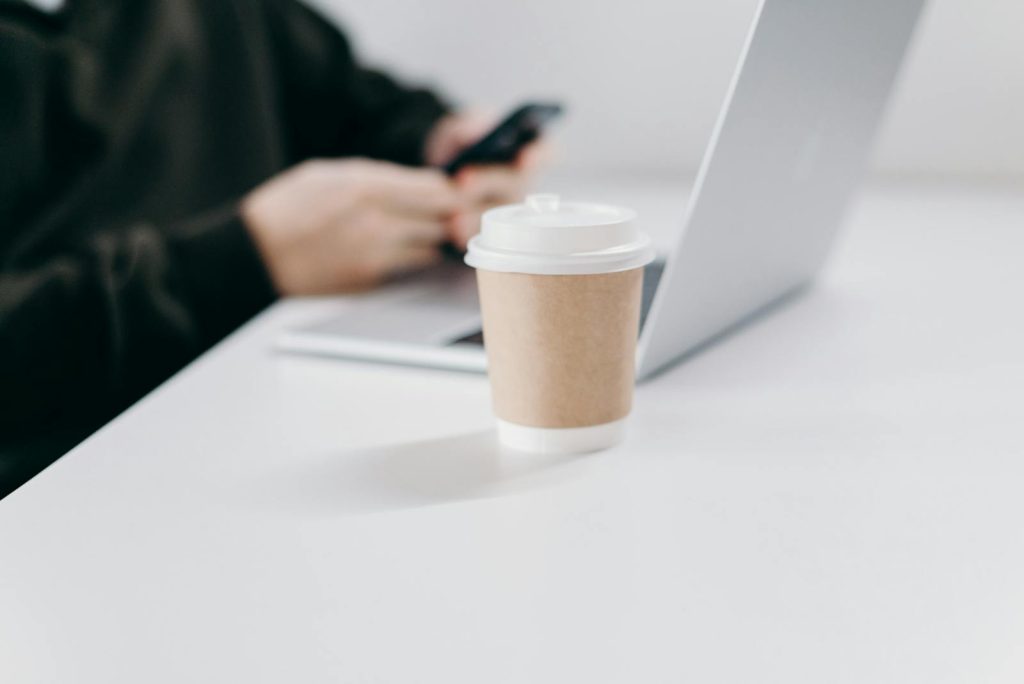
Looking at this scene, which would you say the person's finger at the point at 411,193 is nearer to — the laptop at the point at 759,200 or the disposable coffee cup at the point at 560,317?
the laptop at the point at 759,200

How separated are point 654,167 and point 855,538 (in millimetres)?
1314

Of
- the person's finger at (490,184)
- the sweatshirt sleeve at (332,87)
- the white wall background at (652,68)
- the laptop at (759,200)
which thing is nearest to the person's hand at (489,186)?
the person's finger at (490,184)

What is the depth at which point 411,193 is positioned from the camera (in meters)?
0.98

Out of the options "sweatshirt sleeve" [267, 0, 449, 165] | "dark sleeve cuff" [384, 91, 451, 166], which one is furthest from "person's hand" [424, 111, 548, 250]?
"sweatshirt sleeve" [267, 0, 449, 165]

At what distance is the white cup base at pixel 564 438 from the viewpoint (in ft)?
1.71

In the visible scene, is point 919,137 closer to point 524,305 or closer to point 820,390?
point 820,390

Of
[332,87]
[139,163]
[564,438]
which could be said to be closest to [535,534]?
[564,438]

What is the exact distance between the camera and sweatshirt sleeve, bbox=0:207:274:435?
822 millimetres

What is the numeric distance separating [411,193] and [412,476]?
20.8 inches

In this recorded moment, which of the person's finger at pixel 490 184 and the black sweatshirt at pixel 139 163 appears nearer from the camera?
the black sweatshirt at pixel 139 163

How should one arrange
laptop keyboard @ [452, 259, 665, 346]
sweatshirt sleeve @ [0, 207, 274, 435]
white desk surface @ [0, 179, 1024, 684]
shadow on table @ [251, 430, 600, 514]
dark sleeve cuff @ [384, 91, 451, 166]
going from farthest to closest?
dark sleeve cuff @ [384, 91, 451, 166] → sweatshirt sleeve @ [0, 207, 274, 435] → laptop keyboard @ [452, 259, 665, 346] → shadow on table @ [251, 430, 600, 514] → white desk surface @ [0, 179, 1024, 684]

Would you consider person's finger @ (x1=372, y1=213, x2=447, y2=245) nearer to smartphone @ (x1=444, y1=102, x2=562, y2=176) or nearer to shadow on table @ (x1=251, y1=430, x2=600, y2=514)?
smartphone @ (x1=444, y1=102, x2=562, y2=176)

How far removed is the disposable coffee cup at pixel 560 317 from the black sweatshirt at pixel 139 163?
0.48m

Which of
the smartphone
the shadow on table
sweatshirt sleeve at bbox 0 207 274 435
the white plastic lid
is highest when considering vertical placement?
the white plastic lid
